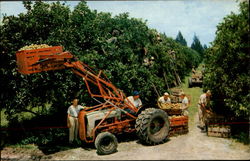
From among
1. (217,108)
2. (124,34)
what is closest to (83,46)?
(124,34)

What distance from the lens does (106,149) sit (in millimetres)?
9031

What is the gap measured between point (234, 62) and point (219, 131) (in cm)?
264

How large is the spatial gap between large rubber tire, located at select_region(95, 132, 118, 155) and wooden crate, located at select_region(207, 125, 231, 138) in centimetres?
379

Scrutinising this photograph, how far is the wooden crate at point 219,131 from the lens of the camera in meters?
9.86

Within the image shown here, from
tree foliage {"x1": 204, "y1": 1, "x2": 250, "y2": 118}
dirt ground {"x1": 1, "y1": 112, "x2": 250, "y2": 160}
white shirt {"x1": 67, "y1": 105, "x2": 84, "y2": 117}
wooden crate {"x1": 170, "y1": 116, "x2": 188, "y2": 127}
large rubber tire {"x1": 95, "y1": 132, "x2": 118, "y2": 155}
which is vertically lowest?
dirt ground {"x1": 1, "y1": 112, "x2": 250, "y2": 160}

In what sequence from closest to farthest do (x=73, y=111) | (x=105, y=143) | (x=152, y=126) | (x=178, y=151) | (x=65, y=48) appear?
(x=178, y=151), (x=105, y=143), (x=73, y=111), (x=152, y=126), (x=65, y=48)

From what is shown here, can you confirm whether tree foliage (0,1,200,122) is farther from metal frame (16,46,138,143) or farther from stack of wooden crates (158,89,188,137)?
stack of wooden crates (158,89,188,137)

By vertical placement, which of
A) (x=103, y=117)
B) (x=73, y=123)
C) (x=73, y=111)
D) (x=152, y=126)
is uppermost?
(x=73, y=111)

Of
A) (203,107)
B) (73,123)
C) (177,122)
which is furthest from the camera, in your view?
(203,107)

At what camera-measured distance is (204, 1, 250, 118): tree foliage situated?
30.4 feet

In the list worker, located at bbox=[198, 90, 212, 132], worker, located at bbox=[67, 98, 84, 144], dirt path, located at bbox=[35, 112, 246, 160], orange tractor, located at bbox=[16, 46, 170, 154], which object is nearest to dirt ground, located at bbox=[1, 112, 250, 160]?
dirt path, located at bbox=[35, 112, 246, 160]

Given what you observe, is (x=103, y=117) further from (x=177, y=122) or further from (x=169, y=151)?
(x=177, y=122)

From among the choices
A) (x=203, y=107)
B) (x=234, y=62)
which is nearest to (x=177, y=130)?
(x=203, y=107)

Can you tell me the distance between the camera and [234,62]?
380 inches
